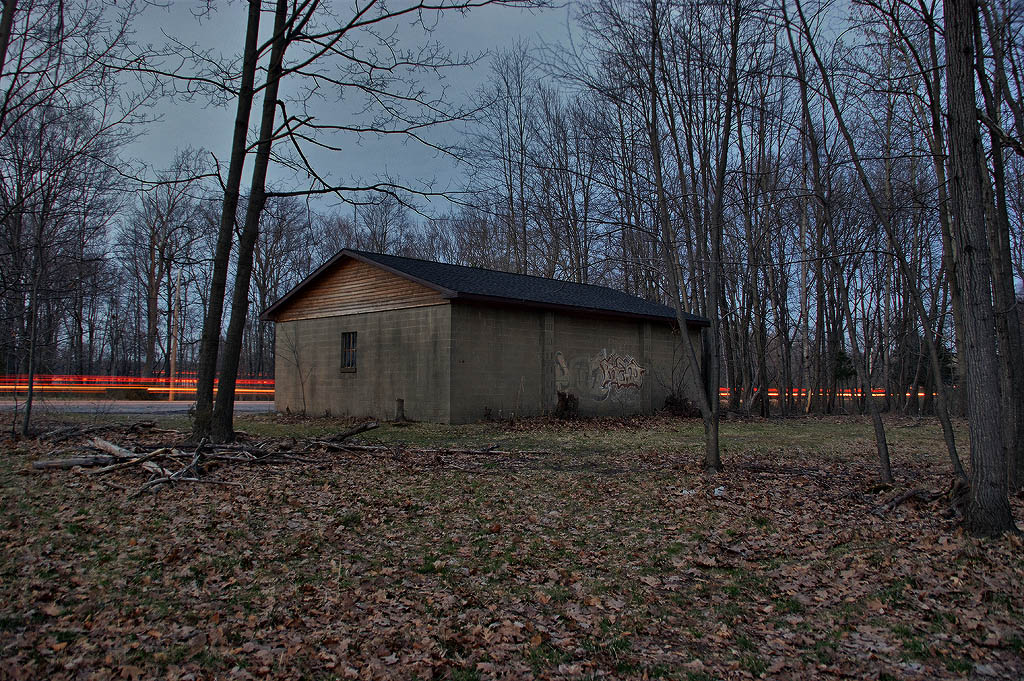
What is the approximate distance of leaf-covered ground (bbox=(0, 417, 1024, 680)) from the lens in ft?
12.4

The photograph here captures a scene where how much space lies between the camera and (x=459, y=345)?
16891mm

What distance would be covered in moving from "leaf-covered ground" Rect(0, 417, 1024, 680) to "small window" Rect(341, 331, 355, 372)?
35.3 ft

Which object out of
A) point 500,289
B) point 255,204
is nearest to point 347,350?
point 500,289

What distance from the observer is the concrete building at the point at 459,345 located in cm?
1709

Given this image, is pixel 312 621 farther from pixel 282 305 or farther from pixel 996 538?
pixel 282 305

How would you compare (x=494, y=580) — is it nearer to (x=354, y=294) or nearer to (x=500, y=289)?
(x=500, y=289)

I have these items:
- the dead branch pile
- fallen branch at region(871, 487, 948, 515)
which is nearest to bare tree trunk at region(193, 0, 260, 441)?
the dead branch pile

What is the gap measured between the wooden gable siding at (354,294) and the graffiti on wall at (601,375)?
178 inches

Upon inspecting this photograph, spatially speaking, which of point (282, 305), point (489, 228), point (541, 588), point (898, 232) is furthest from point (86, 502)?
point (489, 228)

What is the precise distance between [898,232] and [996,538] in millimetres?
20452

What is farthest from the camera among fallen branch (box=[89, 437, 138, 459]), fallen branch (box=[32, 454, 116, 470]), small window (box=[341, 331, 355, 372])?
small window (box=[341, 331, 355, 372])

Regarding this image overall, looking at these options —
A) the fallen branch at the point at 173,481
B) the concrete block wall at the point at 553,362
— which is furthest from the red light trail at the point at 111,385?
the fallen branch at the point at 173,481

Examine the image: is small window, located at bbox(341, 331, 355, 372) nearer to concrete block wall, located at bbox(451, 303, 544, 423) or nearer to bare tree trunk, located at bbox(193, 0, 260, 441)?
concrete block wall, located at bbox(451, 303, 544, 423)

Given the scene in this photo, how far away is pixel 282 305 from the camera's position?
70.3 ft
